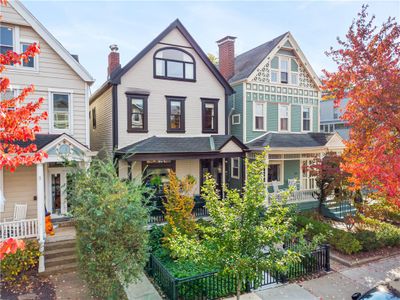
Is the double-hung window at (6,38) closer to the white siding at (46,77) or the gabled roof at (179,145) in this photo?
the white siding at (46,77)

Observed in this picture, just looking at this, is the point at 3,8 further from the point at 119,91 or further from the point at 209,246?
the point at 209,246

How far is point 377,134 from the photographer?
965 cm

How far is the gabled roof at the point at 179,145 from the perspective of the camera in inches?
544

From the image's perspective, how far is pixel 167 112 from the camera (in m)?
15.5

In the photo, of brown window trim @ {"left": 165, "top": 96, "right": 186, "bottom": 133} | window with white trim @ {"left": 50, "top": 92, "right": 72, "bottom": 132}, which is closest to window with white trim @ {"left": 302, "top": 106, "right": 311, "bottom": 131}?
brown window trim @ {"left": 165, "top": 96, "right": 186, "bottom": 133}

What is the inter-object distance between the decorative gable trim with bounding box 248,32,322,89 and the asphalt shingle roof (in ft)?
17.0

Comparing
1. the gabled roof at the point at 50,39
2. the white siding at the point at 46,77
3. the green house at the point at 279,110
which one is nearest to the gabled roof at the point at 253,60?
the green house at the point at 279,110

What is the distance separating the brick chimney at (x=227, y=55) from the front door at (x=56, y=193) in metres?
12.7

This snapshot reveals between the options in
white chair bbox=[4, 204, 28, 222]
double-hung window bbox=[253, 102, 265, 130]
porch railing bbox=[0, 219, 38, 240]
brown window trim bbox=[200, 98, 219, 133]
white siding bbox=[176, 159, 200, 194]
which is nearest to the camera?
porch railing bbox=[0, 219, 38, 240]

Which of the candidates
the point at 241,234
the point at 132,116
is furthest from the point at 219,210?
the point at 132,116

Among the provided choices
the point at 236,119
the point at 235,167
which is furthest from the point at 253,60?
the point at 235,167

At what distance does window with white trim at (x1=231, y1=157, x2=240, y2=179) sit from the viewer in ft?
62.1

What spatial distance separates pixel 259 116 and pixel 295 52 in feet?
17.8

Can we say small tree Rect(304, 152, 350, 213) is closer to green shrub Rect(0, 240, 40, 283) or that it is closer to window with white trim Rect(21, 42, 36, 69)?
green shrub Rect(0, 240, 40, 283)
